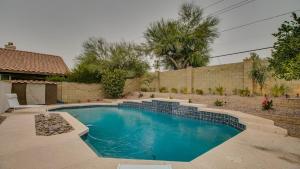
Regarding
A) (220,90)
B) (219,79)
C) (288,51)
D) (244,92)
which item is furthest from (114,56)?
(288,51)

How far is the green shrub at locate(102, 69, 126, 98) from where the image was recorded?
1576 centimetres

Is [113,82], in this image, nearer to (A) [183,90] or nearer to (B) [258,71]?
(A) [183,90]

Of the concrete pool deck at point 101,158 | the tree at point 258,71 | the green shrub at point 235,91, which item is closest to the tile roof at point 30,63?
the concrete pool deck at point 101,158

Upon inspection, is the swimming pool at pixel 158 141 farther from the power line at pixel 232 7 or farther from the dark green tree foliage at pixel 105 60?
the power line at pixel 232 7

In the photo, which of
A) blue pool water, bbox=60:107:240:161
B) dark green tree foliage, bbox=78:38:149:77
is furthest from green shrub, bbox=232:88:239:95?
dark green tree foliage, bbox=78:38:149:77

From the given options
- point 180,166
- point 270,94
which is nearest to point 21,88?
point 180,166

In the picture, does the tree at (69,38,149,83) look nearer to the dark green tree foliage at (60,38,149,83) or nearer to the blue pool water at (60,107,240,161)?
the dark green tree foliage at (60,38,149,83)

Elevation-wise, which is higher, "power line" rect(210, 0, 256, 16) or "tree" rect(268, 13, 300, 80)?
"power line" rect(210, 0, 256, 16)

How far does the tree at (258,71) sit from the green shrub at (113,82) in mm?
10173

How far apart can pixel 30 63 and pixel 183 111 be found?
1452 cm

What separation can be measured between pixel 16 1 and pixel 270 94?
15156mm

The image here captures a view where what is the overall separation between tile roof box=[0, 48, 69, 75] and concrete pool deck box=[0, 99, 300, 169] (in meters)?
12.2

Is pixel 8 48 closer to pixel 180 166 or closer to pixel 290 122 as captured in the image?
pixel 180 166

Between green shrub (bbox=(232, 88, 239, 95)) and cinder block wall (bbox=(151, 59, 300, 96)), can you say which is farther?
green shrub (bbox=(232, 88, 239, 95))
